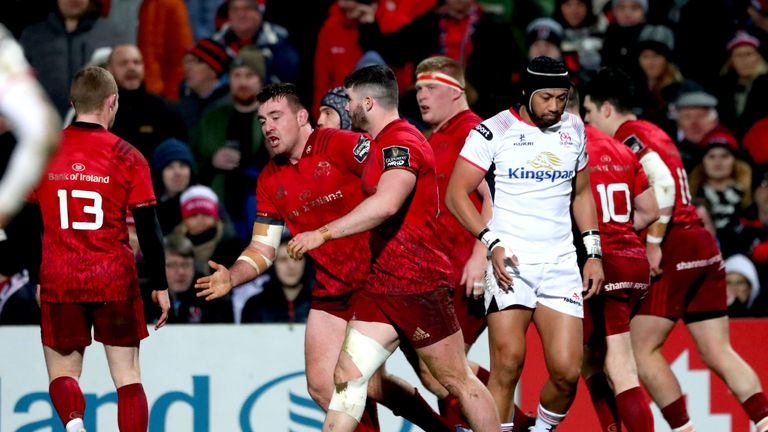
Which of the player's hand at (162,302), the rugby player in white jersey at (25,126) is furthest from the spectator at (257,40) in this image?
the rugby player in white jersey at (25,126)

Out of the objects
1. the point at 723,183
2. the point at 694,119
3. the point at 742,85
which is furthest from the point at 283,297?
the point at 742,85

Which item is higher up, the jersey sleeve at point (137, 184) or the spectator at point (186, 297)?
the jersey sleeve at point (137, 184)

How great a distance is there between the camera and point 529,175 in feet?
23.1

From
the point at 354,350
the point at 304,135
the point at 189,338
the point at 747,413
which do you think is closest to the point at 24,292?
the point at 189,338

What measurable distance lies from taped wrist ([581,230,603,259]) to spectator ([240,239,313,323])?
3209 millimetres

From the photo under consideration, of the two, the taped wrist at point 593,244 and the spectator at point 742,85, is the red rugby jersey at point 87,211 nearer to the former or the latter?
the taped wrist at point 593,244

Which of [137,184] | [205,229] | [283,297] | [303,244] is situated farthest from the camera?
[205,229]

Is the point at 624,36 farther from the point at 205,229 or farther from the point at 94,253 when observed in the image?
the point at 94,253

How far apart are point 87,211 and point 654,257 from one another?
367 cm

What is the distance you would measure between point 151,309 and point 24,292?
969 millimetres

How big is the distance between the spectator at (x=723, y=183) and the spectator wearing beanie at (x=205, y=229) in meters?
4.08

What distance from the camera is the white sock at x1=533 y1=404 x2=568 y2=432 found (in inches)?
292

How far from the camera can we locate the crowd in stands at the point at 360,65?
35.9ft

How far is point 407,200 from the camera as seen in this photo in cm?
668
